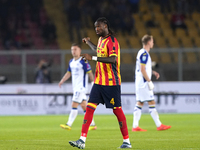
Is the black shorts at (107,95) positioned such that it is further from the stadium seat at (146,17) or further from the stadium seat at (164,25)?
the stadium seat at (146,17)

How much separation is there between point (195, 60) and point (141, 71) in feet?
29.6

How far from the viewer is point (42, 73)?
18469mm

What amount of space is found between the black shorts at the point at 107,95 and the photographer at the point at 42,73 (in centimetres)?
1168

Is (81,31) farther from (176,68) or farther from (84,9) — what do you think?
(176,68)

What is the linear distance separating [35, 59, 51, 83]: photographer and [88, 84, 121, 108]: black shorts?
1168 centimetres

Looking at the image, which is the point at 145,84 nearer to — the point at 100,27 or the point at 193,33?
the point at 100,27

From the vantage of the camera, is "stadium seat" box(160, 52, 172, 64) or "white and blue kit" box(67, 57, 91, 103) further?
"stadium seat" box(160, 52, 172, 64)

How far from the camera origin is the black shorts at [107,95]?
22.2ft

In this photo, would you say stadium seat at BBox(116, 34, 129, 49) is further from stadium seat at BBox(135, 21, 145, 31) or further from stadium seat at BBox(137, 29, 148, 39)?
stadium seat at BBox(135, 21, 145, 31)

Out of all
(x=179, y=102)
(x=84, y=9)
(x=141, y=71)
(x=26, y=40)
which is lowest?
(x=179, y=102)

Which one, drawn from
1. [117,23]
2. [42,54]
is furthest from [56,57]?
[117,23]

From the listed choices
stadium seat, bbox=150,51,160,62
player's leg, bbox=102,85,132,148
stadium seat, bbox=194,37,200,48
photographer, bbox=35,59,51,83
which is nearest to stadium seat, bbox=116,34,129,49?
stadium seat, bbox=194,37,200,48

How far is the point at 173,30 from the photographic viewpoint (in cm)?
2458

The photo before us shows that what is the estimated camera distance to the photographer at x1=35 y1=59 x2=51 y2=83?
1839 cm
